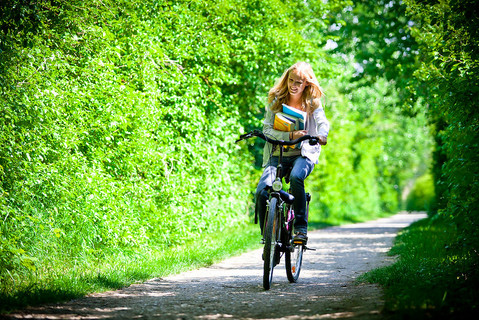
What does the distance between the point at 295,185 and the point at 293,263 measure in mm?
1107

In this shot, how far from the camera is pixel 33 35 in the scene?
5.81 meters

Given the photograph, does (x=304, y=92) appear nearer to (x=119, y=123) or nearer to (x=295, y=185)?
(x=295, y=185)

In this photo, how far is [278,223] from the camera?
585cm

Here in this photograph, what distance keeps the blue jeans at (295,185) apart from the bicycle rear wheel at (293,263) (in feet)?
1.12

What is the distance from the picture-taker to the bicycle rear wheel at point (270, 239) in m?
5.53

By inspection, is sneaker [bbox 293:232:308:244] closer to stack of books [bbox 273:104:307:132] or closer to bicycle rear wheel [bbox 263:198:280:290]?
bicycle rear wheel [bbox 263:198:280:290]

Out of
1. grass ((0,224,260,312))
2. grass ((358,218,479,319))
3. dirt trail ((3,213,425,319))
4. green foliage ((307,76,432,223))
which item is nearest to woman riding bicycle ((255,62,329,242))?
dirt trail ((3,213,425,319))

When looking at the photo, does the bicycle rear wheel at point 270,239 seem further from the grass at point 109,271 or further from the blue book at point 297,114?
the grass at point 109,271

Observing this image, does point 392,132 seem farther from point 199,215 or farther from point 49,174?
point 49,174

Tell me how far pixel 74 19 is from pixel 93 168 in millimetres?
1876

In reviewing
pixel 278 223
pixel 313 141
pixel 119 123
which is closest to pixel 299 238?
pixel 278 223

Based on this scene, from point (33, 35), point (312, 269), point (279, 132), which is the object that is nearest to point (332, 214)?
point (312, 269)

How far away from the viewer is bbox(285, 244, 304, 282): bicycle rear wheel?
610 centimetres

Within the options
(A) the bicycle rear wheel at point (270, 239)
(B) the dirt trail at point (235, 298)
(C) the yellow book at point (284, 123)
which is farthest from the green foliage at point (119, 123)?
(C) the yellow book at point (284, 123)
